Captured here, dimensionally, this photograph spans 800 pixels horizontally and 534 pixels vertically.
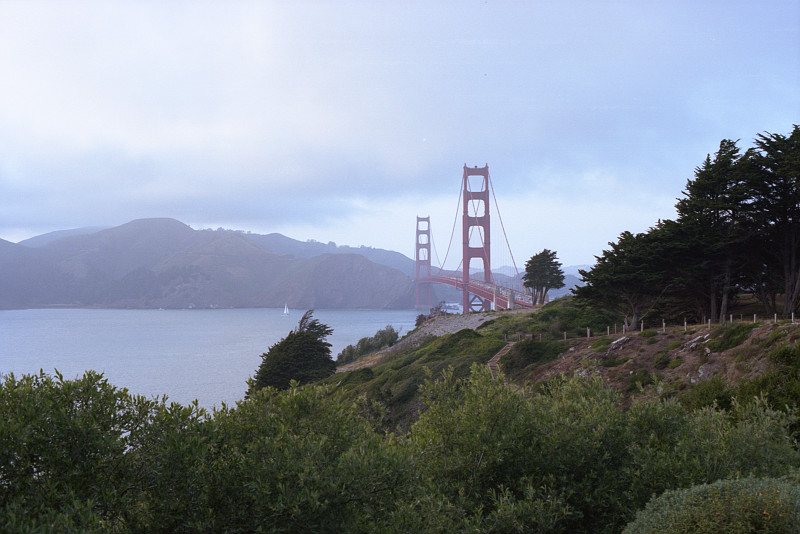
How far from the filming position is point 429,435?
7.95 metres

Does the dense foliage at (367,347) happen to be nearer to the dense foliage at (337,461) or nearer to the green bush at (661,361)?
the green bush at (661,361)

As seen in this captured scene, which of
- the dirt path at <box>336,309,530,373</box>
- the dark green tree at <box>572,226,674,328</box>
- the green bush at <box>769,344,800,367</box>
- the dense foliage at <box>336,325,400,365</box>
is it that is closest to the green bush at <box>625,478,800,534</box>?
the green bush at <box>769,344,800,367</box>

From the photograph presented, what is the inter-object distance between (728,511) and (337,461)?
4111mm

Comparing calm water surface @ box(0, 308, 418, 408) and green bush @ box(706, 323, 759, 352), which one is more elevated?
green bush @ box(706, 323, 759, 352)

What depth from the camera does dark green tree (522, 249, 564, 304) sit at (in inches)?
2067

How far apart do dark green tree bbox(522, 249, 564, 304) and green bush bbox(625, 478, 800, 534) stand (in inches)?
1890

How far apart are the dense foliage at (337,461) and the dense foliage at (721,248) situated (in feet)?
60.2

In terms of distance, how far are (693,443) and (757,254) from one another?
2166cm

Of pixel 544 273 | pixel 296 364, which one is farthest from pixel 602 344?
pixel 544 273

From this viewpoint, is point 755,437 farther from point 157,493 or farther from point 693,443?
point 157,493

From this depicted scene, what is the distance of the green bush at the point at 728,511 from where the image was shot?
504 centimetres

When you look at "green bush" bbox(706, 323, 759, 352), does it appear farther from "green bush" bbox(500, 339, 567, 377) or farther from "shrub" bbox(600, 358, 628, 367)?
"green bush" bbox(500, 339, 567, 377)

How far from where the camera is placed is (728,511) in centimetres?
524

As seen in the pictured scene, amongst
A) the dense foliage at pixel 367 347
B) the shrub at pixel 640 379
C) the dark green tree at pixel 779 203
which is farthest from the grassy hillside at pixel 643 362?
the dense foliage at pixel 367 347
